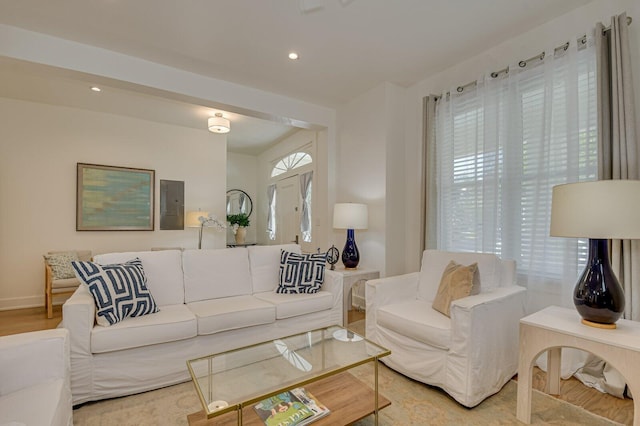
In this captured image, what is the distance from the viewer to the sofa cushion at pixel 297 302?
253 cm

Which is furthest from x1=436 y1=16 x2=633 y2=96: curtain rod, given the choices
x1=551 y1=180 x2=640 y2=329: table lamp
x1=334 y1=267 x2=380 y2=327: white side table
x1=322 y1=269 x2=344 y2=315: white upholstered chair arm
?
x1=322 y1=269 x2=344 y2=315: white upholstered chair arm

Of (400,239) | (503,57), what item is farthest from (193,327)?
(503,57)

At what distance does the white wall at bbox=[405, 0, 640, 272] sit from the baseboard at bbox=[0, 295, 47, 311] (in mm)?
4547

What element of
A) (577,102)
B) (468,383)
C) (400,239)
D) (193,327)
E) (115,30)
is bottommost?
(468,383)

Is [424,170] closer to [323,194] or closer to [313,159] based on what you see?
[323,194]

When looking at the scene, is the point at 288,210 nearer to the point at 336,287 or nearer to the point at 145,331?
the point at 336,287

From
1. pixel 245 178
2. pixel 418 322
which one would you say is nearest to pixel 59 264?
pixel 245 178

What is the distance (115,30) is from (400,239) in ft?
10.7

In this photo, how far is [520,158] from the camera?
249cm

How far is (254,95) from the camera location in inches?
138

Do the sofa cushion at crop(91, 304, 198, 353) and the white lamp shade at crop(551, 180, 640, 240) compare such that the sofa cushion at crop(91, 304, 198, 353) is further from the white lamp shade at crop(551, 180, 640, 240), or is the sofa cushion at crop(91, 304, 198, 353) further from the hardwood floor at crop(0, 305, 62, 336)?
the white lamp shade at crop(551, 180, 640, 240)

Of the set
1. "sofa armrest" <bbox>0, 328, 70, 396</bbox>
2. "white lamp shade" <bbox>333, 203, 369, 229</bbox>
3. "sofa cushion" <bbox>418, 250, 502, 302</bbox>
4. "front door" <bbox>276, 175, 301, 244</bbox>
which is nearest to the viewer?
"sofa armrest" <bbox>0, 328, 70, 396</bbox>

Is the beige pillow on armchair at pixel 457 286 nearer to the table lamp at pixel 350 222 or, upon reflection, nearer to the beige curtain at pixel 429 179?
the beige curtain at pixel 429 179

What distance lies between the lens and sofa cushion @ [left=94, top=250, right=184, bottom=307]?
242 cm
